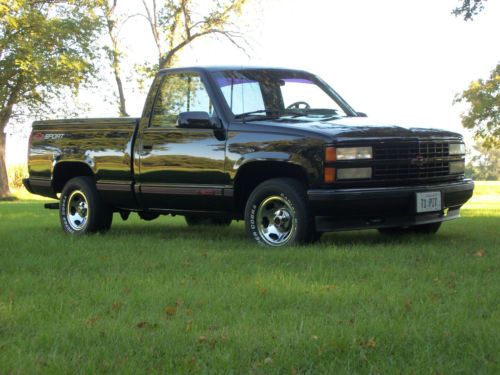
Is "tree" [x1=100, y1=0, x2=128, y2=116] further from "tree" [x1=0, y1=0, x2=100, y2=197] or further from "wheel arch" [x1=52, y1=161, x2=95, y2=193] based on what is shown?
"wheel arch" [x1=52, y1=161, x2=95, y2=193]

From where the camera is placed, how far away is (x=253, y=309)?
5.11 m

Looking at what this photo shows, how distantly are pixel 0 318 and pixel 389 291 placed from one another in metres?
2.54

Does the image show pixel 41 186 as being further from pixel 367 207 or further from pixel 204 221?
pixel 367 207

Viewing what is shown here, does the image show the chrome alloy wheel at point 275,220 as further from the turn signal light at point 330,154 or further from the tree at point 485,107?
the tree at point 485,107

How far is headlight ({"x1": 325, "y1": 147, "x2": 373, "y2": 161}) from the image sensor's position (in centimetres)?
796

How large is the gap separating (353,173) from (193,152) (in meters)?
1.96

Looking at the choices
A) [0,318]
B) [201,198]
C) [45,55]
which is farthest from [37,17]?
[0,318]

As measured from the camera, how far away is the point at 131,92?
40000mm

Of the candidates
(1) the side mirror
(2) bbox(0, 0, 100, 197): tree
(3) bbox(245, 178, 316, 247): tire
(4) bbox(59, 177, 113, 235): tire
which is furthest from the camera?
(2) bbox(0, 0, 100, 197): tree

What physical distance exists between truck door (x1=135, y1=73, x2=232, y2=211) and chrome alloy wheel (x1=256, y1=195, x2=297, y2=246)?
472 millimetres

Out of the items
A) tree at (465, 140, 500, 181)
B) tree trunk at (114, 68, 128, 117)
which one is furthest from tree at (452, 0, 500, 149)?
tree at (465, 140, 500, 181)

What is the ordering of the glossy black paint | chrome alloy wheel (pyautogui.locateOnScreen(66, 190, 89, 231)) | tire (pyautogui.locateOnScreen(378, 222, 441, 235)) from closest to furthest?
1. the glossy black paint
2. tire (pyautogui.locateOnScreen(378, 222, 441, 235))
3. chrome alloy wheel (pyautogui.locateOnScreen(66, 190, 89, 231))

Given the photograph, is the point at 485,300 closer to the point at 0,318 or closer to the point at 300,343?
the point at 300,343

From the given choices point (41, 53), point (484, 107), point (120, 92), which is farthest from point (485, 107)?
point (41, 53)
